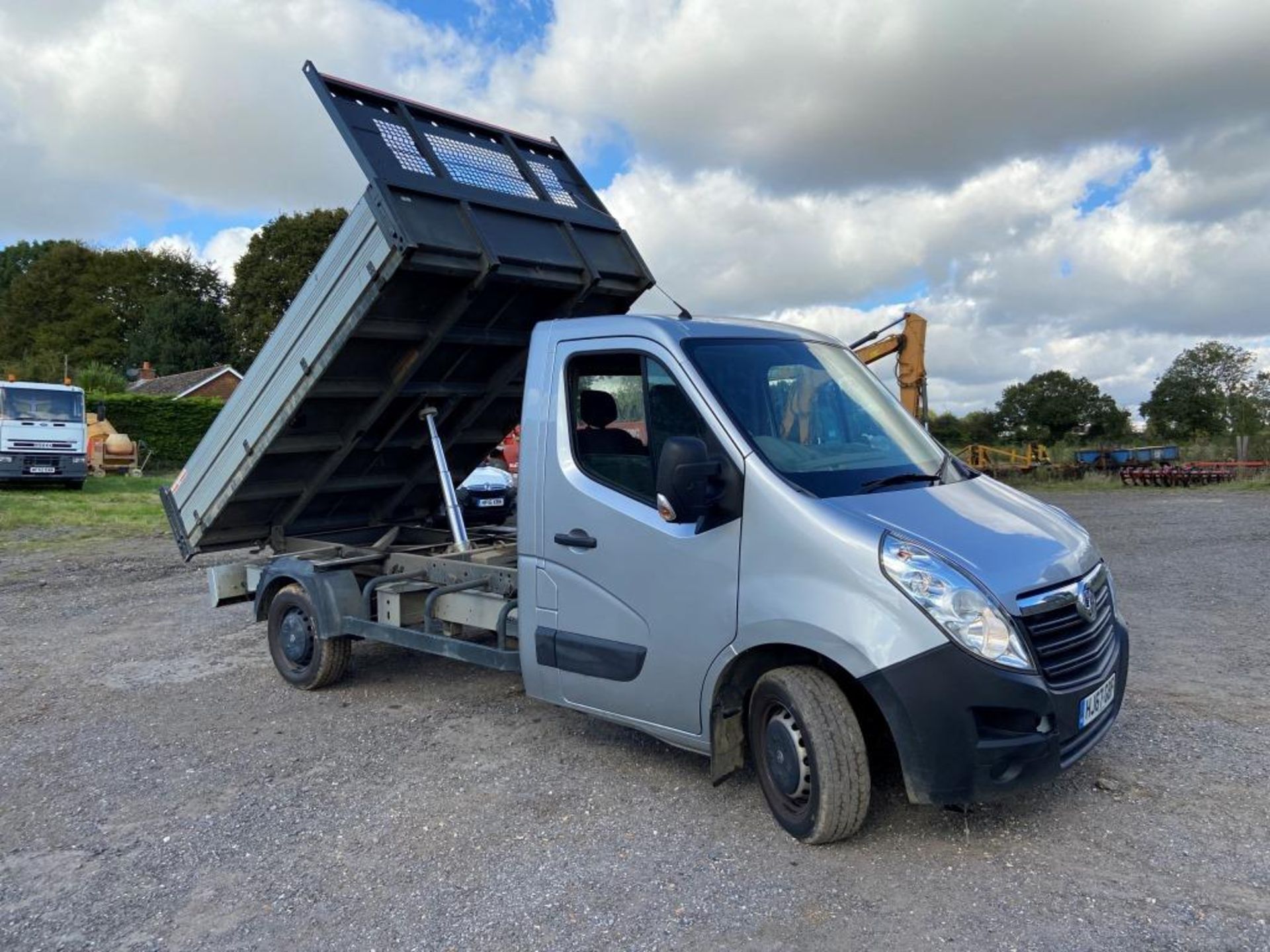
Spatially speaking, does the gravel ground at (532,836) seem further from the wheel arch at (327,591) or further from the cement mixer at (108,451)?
the cement mixer at (108,451)

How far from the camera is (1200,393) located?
44031 millimetres

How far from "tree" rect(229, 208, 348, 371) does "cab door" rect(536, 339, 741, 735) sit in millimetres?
42425

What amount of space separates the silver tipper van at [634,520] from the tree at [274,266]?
4017 centimetres

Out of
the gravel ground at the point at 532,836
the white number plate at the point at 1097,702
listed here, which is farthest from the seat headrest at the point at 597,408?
the white number plate at the point at 1097,702

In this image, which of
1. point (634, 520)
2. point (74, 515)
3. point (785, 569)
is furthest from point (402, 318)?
point (74, 515)

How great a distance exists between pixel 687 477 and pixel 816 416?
0.97m

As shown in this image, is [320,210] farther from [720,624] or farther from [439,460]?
[720,624]

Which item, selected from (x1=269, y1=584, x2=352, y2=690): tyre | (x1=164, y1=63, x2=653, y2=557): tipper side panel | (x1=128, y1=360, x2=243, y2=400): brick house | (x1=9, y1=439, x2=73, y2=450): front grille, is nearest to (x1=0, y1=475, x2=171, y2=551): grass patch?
(x1=9, y1=439, x2=73, y2=450): front grille

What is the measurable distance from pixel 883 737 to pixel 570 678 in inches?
59.8

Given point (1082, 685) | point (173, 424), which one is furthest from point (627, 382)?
point (173, 424)

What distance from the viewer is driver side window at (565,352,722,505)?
4.32 meters

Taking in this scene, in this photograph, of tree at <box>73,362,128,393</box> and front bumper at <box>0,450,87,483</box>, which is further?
tree at <box>73,362,128,393</box>

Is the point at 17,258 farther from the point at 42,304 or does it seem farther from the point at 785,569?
the point at 785,569

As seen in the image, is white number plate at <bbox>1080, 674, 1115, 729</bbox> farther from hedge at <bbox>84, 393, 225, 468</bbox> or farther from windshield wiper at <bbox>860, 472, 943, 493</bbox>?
hedge at <bbox>84, 393, 225, 468</bbox>
